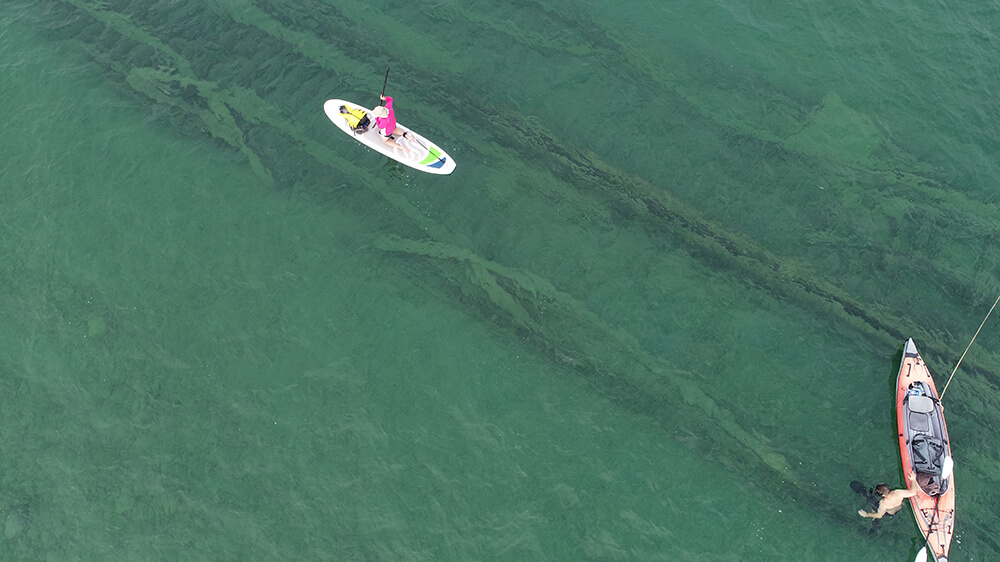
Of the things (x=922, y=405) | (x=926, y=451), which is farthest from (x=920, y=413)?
(x=926, y=451)

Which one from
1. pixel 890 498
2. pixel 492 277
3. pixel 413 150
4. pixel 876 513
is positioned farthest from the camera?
pixel 413 150

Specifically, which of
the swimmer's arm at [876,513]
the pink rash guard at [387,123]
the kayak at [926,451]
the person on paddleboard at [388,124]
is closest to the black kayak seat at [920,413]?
the kayak at [926,451]

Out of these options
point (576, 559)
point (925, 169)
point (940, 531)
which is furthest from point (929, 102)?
point (576, 559)

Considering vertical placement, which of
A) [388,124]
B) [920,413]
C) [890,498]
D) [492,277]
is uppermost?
[388,124]

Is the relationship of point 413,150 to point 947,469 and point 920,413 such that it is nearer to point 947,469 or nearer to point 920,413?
point 920,413

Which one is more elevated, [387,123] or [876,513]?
[387,123]

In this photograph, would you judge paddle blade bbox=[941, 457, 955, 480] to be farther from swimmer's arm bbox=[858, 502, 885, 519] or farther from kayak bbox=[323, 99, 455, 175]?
kayak bbox=[323, 99, 455, 175]

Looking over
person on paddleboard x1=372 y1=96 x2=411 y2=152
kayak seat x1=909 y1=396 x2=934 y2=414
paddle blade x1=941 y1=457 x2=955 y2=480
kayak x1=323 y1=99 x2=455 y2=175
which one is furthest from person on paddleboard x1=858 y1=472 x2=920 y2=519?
person on paddleboard x1=372 y1=96 x2=411 y2=152
